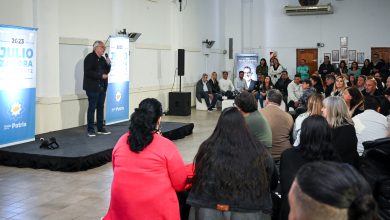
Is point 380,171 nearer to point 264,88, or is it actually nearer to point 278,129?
point 278,129

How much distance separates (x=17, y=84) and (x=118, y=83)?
8.64 feet

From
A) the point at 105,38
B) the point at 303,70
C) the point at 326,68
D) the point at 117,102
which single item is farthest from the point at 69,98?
the point at 326,68

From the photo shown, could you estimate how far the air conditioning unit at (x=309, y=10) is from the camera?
15.7 metres

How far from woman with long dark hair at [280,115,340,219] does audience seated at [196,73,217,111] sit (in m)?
10.9

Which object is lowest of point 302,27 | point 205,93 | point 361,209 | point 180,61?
point 361,209

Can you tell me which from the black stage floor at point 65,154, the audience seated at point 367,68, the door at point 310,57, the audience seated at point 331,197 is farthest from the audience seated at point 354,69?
the audience seated at point 331,197

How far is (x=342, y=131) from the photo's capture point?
3.67m

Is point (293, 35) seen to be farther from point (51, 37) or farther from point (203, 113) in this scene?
point (51, 37)

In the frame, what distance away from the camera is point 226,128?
8.62 feet

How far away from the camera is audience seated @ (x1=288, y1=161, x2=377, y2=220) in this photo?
3.71ft

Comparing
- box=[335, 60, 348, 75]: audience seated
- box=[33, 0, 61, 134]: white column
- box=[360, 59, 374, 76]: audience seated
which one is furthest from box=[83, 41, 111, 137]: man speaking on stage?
box=[360, 59, 374, 76]: audience seated

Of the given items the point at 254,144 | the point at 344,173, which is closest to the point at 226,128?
the point at 254,144

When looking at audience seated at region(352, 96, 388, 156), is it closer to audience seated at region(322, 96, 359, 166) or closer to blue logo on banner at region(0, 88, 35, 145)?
audience seated at region(322, 96, 359, 166)

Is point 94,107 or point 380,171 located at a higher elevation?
point 94,107
